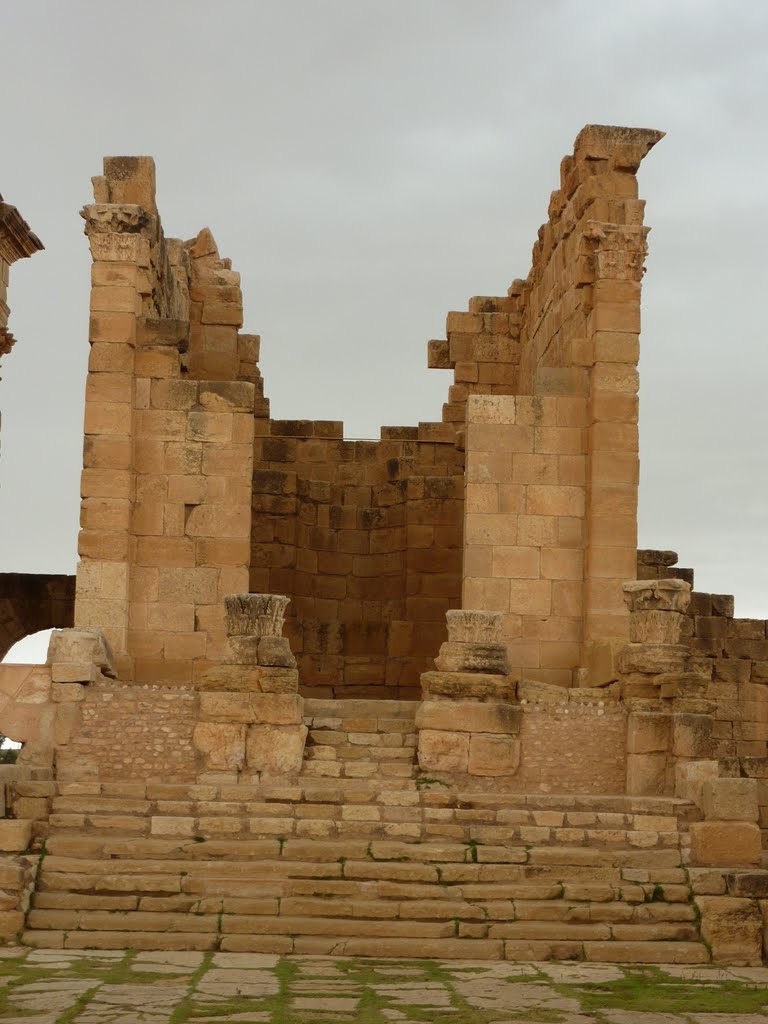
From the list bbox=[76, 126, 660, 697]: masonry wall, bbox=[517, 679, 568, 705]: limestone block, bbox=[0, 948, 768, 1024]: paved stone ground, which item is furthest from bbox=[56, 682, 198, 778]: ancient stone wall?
bbox=[517, 679, 568, 705]: limestone block

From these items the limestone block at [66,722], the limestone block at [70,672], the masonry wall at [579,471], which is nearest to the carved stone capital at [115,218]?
the masonry wall at [579,471]

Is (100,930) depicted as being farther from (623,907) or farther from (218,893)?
(623,907)

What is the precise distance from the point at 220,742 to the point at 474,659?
9.37 feet

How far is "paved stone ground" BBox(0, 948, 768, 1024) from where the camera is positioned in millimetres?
12305

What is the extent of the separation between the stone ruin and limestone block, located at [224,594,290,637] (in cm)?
3

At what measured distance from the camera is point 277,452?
28.0 metres

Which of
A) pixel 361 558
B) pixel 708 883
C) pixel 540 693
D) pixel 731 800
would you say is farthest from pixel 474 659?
pixel 361 558

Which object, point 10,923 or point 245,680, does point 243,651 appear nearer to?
point 245,680

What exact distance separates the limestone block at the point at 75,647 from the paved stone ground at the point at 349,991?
4227 mm

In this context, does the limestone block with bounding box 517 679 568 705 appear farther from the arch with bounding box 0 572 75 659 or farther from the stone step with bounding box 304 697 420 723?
the arch with bounding box 0 572 75 659

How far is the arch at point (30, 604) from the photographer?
29.2 meters

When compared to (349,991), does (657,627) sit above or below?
above

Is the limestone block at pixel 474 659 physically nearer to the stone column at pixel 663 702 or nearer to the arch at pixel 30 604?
the stone column at pixel 663 702

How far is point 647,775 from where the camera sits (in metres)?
18.0
